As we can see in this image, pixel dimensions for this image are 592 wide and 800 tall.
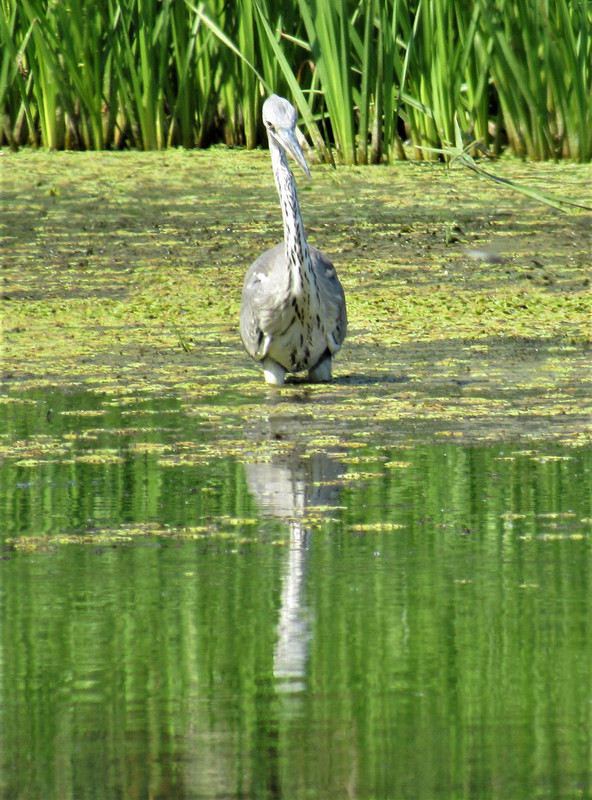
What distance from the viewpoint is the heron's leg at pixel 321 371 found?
5.95m

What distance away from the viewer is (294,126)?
6.04 meters

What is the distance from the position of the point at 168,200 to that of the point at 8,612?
6753 mm

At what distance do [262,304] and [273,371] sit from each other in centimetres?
31

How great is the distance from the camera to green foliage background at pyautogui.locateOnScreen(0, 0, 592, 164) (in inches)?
368

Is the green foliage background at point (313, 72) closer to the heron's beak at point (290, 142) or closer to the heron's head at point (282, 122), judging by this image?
the heron's head at point (282, 122)

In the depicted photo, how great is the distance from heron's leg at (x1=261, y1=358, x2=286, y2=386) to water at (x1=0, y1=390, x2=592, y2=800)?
935 mm

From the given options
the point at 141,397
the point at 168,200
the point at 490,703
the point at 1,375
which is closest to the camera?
the point at 490,703

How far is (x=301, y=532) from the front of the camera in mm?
3906

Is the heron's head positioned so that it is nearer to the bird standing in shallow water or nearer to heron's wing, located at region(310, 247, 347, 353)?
the bird standing in shallow water

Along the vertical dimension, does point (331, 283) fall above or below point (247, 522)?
above

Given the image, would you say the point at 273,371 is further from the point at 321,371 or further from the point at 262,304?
the point at 262,304

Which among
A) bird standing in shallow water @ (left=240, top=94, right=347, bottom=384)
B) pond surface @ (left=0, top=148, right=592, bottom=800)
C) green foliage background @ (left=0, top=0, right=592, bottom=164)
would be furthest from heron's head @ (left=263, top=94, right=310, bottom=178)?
green foliage background @ (left=0, top=0, right=592, bottom=164)

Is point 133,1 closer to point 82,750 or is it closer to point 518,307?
point 518,307

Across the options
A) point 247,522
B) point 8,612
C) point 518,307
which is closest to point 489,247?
point 518,307
